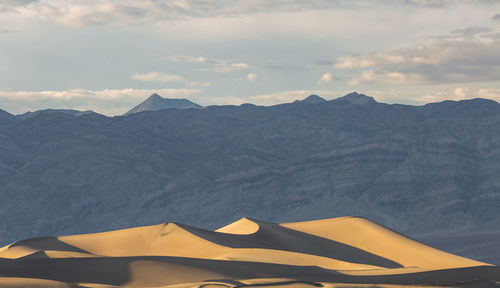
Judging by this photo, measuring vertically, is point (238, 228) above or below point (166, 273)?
above

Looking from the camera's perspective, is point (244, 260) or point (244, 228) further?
point (244, 228)

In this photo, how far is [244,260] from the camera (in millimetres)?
51812

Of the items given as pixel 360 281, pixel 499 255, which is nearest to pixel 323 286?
pixel 360 281

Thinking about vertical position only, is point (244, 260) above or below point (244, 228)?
below

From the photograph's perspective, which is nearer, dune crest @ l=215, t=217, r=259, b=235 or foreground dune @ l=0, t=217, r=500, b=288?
foreground dune @ l=0, t=217, r=500, b=288

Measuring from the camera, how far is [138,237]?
70.5 m

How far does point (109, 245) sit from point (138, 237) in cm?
269

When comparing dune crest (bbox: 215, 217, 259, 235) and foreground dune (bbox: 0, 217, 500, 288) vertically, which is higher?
dune crest (bbox: 215, 217, 259, 235)

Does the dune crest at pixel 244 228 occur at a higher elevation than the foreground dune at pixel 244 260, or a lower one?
higher

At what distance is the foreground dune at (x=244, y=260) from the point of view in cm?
4147

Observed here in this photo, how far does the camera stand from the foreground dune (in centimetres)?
4147

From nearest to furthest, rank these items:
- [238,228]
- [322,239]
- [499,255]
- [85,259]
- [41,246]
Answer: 1. [85,259]
2. [41,246]
3. [322,239]
4. [238,228]
5. [499,255]

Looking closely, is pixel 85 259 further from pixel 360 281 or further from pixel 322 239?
pixel 322 239

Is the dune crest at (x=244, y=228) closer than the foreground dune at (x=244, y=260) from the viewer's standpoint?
No
